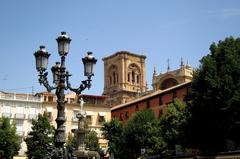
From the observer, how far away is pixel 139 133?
177ft

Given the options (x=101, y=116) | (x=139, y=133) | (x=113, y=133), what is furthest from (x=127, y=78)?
(x=139, y=133)

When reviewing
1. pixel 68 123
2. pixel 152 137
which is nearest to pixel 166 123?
pixel 152 137

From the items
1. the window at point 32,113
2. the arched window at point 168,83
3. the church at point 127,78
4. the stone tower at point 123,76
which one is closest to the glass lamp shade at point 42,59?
the window at point 32,113

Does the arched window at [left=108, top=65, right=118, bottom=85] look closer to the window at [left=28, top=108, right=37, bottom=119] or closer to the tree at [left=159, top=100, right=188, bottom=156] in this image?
the window at [left=28, top=108, right=37, bottom=119]

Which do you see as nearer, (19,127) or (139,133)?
(139,133)

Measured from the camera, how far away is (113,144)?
5822 cm

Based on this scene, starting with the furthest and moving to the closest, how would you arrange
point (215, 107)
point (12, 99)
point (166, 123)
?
point (12, 99) < point (166, 123) < point (215, 107)

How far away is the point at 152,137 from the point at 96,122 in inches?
892

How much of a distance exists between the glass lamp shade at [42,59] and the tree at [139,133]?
34.9 m

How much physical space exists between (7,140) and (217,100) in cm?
2647

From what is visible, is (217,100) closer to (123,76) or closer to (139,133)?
(139,133)

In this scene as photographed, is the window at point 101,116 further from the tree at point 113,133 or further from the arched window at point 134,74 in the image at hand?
the arched window at point 134,74

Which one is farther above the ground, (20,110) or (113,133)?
(20,110)

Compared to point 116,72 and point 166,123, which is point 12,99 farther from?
point 116,72
